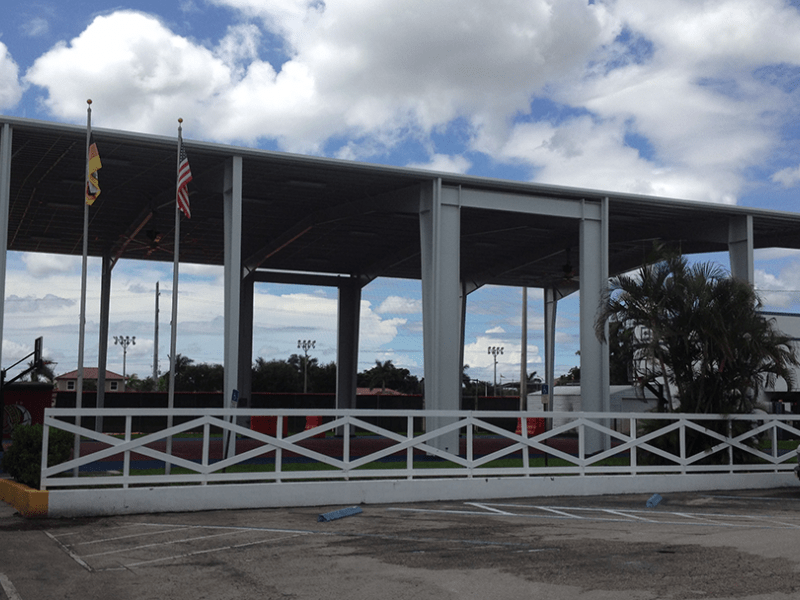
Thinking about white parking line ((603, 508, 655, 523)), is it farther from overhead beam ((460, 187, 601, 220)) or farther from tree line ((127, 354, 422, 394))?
tree line ((127, 354, 422, 394))

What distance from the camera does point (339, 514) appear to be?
12.5 meters

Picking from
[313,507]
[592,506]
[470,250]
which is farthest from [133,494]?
[470,250]

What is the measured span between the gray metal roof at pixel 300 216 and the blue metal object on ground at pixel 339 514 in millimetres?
11170

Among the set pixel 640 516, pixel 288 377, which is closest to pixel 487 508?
pixel 640 516

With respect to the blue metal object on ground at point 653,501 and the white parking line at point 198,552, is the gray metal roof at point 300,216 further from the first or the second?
Result: the white parking line at point 198,552

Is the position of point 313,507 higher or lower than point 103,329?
lower

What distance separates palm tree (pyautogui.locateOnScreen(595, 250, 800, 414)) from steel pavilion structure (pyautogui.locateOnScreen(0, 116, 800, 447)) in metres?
5.16

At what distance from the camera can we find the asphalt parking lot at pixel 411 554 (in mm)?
7586

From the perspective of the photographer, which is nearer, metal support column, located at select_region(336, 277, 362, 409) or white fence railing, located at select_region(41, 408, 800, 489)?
white fence railing, located at select_region(41, 408, 800, 489)

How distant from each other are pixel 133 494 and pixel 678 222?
22478mm

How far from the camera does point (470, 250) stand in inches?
1420

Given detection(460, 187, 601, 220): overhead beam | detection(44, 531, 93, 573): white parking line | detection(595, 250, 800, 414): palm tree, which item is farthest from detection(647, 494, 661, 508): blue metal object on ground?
detection(460, 187, 601, 220): overhead beam

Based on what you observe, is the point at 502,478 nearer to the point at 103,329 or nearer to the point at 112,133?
the point at 112,133

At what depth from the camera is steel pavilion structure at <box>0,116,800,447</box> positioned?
2164cm
